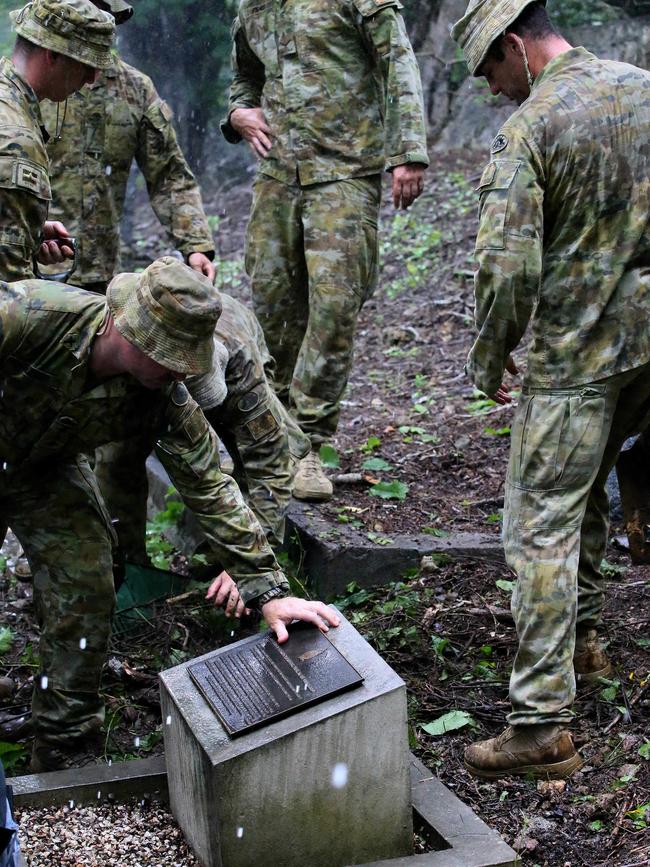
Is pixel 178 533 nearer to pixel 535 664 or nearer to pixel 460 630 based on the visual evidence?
pixel 460 630

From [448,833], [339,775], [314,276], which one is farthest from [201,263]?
[448,833]

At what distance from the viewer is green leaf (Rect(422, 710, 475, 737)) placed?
13.1 feet

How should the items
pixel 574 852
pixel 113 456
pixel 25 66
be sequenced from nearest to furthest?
pixel 574 852
pixel 25 66
pixel 113 456

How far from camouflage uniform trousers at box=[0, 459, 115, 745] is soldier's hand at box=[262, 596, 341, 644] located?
80 centimetres

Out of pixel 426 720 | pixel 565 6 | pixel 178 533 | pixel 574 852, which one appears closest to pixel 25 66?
pixel 178 533

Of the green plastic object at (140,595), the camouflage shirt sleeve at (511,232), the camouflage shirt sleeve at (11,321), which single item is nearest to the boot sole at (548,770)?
the camouflage shirt sleeve at (511,232)

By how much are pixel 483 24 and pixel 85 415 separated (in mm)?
1830

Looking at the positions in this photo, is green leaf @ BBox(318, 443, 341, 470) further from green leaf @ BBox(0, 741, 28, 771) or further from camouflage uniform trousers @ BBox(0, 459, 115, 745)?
green leaf @ BBox(0, 741, 28, 771)

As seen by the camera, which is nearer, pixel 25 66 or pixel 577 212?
pixel 577 212

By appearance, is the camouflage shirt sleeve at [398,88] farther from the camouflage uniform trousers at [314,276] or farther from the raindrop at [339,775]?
the raindrop at [339,775]

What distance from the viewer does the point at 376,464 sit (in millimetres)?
6418

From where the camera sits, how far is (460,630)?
463cm

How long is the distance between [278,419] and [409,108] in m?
1.78

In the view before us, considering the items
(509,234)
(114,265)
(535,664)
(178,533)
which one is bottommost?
(178,533)
